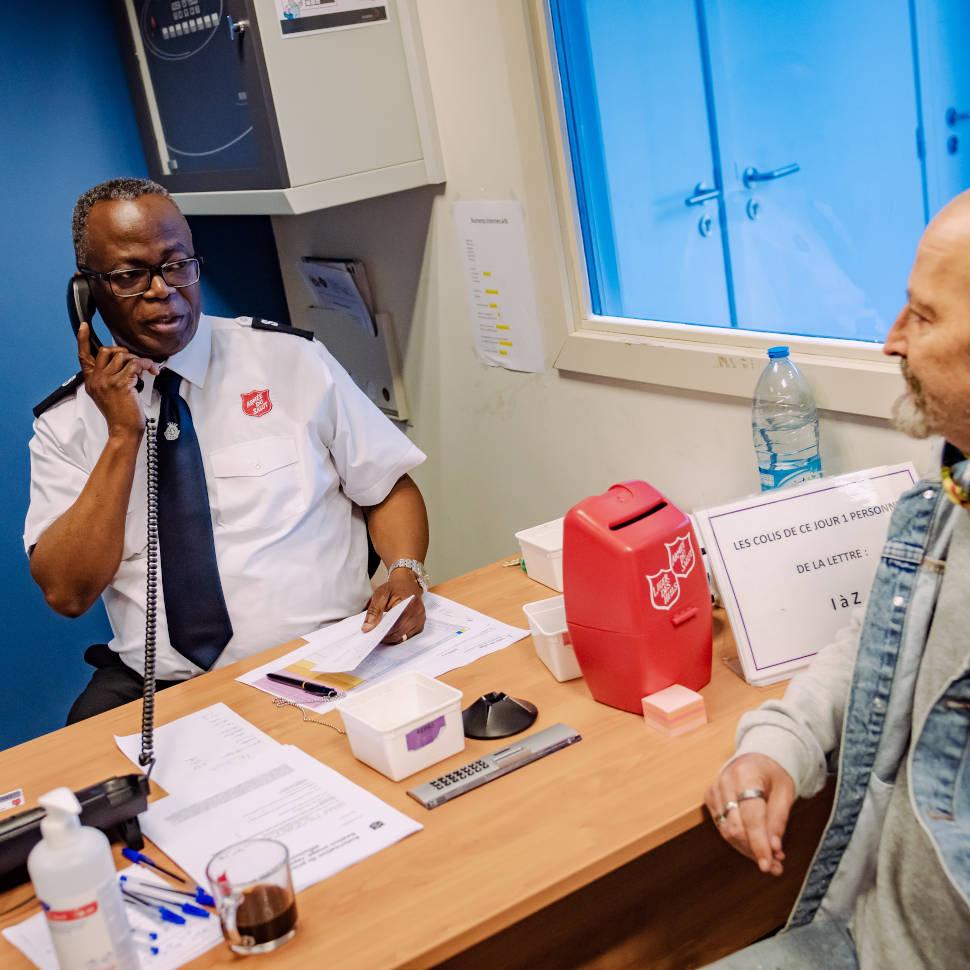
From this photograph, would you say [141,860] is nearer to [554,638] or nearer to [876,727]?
[554,638]

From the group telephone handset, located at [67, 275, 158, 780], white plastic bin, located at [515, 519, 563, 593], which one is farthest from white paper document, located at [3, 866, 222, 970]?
white plastic bin, located at [515, 519, 563, 593]

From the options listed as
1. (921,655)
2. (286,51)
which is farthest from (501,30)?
(921,655)

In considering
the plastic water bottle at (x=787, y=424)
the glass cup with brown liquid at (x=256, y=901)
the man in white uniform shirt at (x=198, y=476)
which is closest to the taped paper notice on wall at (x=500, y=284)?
the man in white uniform shirt at (x=198, y=476)

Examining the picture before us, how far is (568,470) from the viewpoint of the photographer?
2373 mm

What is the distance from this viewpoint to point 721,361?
189 cm

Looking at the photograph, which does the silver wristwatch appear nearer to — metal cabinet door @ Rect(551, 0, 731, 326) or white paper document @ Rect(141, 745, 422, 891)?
white paper document @ Rect(141, 745, 422, 891)

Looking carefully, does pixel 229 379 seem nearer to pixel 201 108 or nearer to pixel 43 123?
pixel 201 108

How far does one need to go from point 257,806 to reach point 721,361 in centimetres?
102

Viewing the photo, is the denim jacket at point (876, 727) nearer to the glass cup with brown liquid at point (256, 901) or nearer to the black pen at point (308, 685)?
the glass cup with brown liquid at point (256, 901)

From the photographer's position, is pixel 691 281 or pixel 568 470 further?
pixel 568 470

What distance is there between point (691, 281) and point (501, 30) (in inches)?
23.0

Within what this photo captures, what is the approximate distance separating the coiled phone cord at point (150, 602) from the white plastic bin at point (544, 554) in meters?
0.62

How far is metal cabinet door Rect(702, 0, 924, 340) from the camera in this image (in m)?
1.77

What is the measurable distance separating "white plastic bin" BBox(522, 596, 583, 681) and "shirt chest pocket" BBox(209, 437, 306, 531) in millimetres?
601
